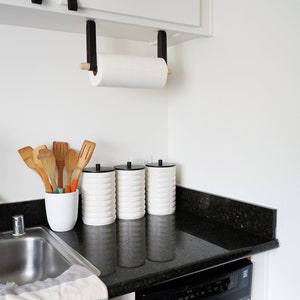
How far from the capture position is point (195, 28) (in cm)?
133

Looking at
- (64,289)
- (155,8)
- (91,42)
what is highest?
(155,8)

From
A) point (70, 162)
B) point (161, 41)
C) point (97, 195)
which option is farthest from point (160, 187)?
point (161, 41)

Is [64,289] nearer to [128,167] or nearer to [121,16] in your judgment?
[128,167]

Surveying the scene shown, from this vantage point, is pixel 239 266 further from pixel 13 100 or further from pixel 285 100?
pixel 13 100

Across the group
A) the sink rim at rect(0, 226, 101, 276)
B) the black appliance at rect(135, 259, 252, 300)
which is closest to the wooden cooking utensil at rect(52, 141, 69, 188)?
the sink rim at rect(0, 226, 101, 276)

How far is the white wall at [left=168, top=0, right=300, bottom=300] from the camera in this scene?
1087mm

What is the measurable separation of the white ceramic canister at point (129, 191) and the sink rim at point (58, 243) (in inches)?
12.0

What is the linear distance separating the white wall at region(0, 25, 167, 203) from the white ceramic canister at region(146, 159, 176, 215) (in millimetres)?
135

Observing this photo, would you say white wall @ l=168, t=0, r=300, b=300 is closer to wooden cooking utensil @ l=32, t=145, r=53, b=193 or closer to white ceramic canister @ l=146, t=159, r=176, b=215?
white ceramic canister @ l=146, t=159, r=176, b=215

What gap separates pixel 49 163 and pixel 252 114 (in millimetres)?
757

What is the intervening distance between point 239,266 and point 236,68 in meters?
0.70

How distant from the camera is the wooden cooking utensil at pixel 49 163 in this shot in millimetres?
1221

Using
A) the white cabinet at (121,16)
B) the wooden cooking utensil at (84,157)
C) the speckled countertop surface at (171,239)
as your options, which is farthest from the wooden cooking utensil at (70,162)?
the white cabinet at (121,16)

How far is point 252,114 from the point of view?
121 cm
